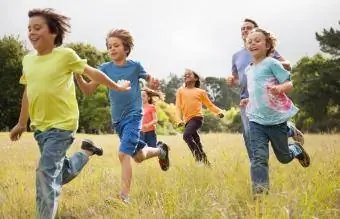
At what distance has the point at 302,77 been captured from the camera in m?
→ 48.3

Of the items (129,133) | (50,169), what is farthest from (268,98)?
(50,169)

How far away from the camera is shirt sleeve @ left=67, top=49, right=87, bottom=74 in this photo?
166 inches

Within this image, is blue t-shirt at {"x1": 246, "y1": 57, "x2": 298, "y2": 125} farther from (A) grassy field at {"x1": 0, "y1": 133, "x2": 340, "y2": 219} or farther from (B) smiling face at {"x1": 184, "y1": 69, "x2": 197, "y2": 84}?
(B) smiling face at {"x1": 184, "y1": 69, "x2": 197, "y2": 84}

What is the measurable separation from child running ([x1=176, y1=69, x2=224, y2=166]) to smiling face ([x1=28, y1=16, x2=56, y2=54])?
4300 mm

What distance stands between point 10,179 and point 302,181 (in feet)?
11.9

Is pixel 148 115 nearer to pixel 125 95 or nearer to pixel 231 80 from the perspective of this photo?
pixel 231 80

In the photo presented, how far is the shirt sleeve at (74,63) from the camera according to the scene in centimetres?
421

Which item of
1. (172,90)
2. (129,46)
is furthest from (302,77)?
(129,46)

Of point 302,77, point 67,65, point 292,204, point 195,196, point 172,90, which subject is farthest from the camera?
point 172,90

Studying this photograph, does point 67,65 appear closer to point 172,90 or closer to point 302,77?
point 302,77

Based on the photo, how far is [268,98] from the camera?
5074 mm

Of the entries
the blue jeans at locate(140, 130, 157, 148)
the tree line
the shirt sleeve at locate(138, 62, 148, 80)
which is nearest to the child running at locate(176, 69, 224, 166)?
the blue jeans at locate(140, 130, 157, 148)

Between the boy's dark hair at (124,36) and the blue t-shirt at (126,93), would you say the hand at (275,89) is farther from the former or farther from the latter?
the boy's dark hair at (124,36)

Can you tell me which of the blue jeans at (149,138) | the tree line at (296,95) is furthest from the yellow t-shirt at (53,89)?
the tree line at (296,95)
